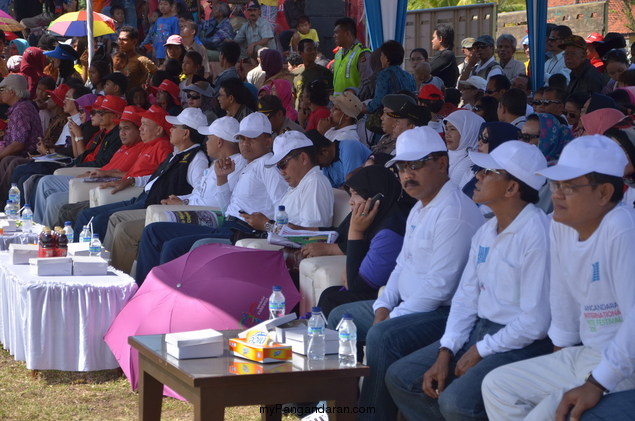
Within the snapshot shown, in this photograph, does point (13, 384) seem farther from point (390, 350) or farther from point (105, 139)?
point (105, 139)

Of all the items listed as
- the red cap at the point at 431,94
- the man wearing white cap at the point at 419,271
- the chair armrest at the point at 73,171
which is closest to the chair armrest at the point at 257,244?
the man wearing white cap at the point at 419,271

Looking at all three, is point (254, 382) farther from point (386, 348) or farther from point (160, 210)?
point (160, 210)

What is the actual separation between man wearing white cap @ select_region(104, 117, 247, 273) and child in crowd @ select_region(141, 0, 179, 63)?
6.37m

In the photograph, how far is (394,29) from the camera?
1028 centimetres

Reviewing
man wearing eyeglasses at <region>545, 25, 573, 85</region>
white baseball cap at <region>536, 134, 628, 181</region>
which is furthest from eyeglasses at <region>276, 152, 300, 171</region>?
man wearing eyeglasses at <region>545, 25, 573, 85</region>

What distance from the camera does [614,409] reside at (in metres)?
3.17

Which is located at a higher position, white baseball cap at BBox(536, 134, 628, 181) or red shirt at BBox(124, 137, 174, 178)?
white baseball cap at BBox(536, 134, 628, 181)

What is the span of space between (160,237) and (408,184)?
280 cm

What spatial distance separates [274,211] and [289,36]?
23.9 ft

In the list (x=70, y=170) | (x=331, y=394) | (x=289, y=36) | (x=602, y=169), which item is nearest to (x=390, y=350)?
(x=331, y=394)

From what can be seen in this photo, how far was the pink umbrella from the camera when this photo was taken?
507 centimetres

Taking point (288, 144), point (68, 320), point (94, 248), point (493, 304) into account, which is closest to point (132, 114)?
point (94, 248)

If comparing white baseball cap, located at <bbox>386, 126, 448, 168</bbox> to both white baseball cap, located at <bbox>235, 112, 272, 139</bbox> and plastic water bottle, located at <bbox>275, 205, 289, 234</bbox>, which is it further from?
white baseball cap, located at <bbox>235, 112, 272, 139</bbox>

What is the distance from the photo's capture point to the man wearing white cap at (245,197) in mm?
6906
